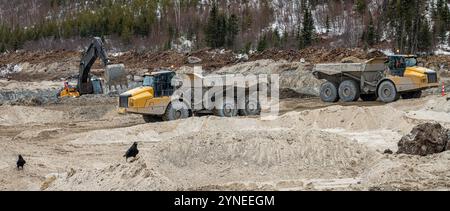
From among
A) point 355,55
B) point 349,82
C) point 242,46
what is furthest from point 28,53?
point 349,82

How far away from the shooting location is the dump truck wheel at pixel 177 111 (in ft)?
64.5

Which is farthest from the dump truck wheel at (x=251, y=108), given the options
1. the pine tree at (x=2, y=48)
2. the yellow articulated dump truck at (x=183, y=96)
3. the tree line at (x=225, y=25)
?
the pine tree at (x=2, y=48)

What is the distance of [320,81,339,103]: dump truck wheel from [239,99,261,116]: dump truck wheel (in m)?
4.52

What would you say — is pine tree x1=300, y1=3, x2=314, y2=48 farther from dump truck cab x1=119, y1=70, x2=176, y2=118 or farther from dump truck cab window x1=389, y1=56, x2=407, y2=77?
dump truck cab x1=119, y1=70, x2=176, y2=118

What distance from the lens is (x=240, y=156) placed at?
11812 mm

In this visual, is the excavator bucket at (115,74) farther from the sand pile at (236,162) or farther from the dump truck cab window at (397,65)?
the sand pile at (236,162)

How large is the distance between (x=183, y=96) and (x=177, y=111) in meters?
0.51

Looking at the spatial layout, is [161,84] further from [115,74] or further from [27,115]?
[115,74]

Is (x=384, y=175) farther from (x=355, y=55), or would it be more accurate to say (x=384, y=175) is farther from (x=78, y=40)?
(x=78, y=40)

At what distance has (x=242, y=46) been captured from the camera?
58.0 m

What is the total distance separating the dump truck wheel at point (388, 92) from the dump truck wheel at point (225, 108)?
583cm

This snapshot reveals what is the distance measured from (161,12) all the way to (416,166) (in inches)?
2640

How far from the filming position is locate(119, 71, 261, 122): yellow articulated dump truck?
19.5 metres

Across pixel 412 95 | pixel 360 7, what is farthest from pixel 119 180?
pixel 360 7
